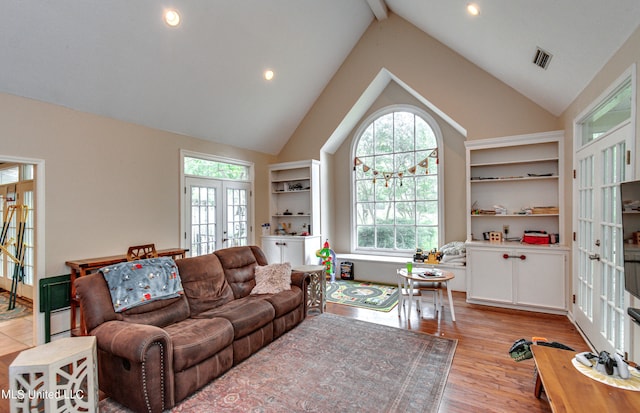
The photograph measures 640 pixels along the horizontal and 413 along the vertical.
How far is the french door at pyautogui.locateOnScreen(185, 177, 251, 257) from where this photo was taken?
5.06 m

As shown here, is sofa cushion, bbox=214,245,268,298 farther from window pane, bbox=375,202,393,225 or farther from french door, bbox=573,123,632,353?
french door, bbox=573,123,632,353

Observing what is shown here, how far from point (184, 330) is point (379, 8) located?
537 centimetres

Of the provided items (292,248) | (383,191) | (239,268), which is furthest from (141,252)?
(383,191)

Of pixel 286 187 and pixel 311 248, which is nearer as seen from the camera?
pixel 311 248

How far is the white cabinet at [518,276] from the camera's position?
394 centimetres

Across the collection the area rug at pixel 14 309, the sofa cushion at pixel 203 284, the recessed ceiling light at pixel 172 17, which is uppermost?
the recessed ceiling light at pixel 172 17

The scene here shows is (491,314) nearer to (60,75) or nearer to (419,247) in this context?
(419,247)

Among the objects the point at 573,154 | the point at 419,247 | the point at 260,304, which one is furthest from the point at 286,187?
the point at 573,154

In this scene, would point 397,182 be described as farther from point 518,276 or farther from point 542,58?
point 542,58

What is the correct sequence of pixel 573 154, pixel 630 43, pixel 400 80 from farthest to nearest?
pixel 400 80, pixel 573 154, pixel 630 43

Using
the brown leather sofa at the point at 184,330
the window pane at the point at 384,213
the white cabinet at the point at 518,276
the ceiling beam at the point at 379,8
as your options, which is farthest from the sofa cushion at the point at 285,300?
the ceiling beam at the point at 379,8

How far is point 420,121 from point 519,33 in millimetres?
2772

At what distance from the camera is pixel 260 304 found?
3156 mm

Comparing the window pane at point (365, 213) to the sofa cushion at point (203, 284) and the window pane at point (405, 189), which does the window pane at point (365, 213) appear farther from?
the sofa cushion at point (203, 284)
